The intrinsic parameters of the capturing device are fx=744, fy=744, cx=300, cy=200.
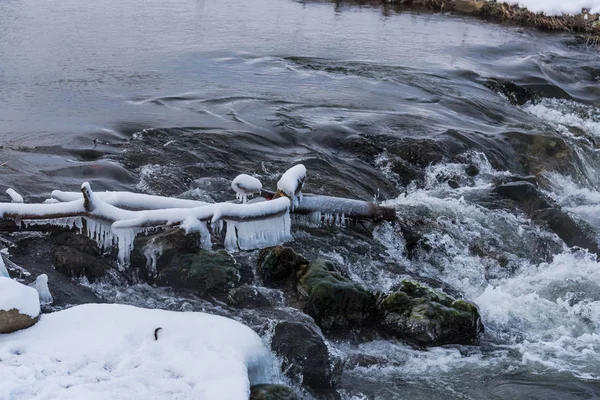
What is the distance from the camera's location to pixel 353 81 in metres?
16.4

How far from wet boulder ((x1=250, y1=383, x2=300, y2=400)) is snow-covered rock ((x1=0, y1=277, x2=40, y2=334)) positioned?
1784mm

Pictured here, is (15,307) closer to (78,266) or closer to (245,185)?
(78,266)

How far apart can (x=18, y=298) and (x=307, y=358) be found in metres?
2.31

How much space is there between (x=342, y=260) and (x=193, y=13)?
52.2 ft

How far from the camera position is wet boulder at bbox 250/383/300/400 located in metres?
5.47

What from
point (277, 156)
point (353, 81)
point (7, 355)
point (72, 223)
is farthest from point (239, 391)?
point (353, 81)

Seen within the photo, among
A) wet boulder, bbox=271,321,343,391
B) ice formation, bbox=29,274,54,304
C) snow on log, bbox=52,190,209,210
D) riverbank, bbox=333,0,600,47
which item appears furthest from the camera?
riverbank, bbox=333,0,600,47

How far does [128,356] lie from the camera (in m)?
5.49

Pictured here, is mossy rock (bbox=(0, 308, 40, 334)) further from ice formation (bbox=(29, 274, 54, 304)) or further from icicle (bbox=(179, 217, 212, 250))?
icicle (bbox=(179, 217, 212, 250))

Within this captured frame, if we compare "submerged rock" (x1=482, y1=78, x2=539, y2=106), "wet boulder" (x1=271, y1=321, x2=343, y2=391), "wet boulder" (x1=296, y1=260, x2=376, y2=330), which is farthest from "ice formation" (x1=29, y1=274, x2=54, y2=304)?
"submerged rock" (x1=482, y1=78, x2=539, y2=106)

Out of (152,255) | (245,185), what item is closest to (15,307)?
(152,255)

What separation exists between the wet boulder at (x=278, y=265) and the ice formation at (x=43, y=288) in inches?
81.7

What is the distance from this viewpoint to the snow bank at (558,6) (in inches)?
1031

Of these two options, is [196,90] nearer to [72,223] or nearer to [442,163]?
[442,163]
